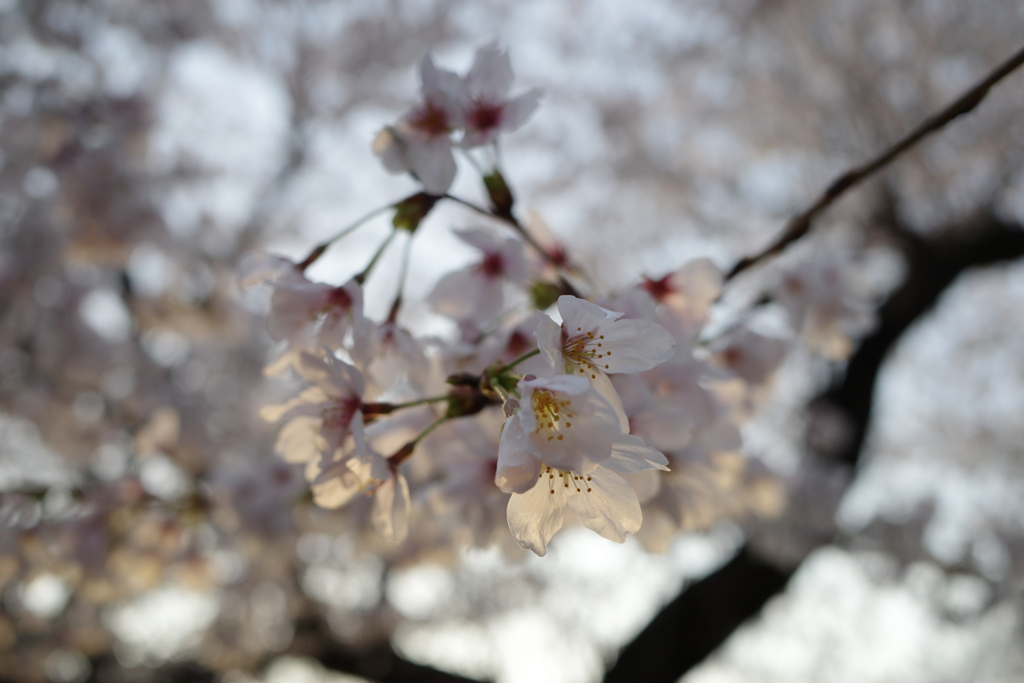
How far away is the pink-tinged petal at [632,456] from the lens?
539 mm

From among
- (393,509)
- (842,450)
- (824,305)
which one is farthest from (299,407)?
(842,450)

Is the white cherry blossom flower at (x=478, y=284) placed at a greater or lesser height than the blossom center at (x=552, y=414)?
greater

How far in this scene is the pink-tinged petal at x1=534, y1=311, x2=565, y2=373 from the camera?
21.0 inches

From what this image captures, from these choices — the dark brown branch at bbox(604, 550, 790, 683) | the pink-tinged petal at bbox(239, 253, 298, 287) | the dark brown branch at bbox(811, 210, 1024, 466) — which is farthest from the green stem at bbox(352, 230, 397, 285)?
the dark brown branch at bbox(811, 210, 1024, 466)

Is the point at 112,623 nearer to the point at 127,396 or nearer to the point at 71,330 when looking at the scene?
the point at 127,396

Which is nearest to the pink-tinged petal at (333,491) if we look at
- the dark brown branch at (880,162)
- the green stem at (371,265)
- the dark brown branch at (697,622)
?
the green stem at (371,265)

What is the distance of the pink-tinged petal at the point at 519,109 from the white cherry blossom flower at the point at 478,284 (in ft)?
0.55

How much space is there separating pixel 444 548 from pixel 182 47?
5381 millimetres

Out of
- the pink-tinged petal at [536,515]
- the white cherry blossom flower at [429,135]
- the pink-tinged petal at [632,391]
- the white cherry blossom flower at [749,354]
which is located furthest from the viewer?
the white cherry blossom flower at [749,354]

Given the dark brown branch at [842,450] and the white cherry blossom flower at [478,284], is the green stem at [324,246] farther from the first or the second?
the dark brown branch at [842,450]

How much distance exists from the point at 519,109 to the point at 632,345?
415mm

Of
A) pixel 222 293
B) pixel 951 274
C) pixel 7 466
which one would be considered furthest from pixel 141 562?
pixel 7 466

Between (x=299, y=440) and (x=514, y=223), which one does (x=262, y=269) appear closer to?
(x=299, y=440)

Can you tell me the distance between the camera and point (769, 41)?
515 cm
